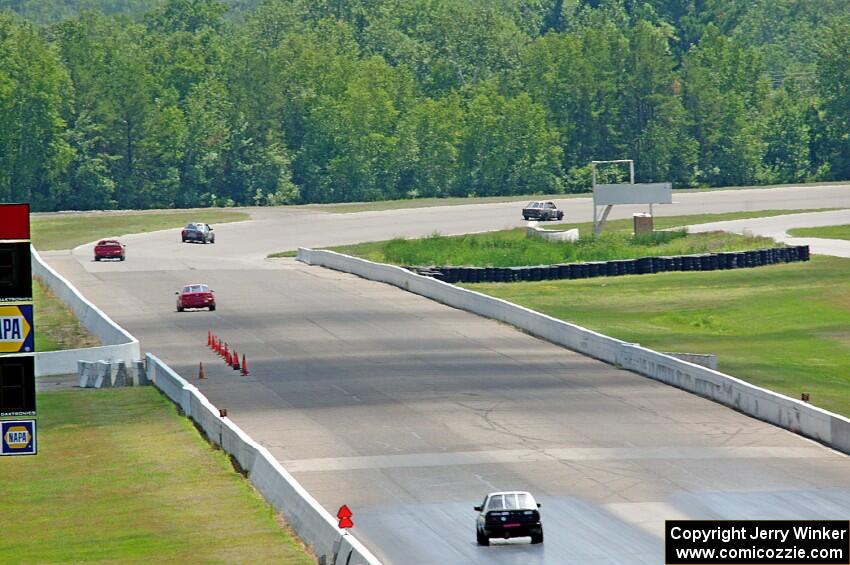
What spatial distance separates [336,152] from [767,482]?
13540 cm

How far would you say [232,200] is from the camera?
537 feet

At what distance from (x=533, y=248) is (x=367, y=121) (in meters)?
77.0

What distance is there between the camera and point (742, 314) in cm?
6794

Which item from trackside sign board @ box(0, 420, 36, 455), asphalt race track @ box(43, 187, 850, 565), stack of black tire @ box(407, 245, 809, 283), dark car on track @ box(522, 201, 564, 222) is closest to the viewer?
trackside sign board @ box(0, 420, 36, 455)

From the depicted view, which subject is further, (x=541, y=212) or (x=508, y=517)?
(x=541, y=212)

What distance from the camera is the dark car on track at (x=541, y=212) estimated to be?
383 ft

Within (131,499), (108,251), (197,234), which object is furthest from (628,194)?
(131,499)

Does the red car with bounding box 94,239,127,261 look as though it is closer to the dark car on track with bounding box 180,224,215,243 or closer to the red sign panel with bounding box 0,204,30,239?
the dark car on track with bounding box 180,224,215,243

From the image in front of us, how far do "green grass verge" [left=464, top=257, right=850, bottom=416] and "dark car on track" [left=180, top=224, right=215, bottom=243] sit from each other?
32449 millimetres

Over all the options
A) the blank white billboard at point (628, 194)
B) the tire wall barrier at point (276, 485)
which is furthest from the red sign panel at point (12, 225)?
the blank white billboard at point (628, 194)

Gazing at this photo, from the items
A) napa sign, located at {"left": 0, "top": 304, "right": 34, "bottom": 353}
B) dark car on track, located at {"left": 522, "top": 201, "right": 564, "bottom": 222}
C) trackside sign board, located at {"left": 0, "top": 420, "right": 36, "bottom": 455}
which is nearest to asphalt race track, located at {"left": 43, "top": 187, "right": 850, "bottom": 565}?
trackside sign board, located at {"left": 0, "top": 420, "right": 36, "bottom": 455}

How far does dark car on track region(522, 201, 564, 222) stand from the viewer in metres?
117

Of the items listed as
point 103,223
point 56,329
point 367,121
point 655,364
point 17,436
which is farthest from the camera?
point 367,121

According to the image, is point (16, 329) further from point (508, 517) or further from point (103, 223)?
point (103, 223)
